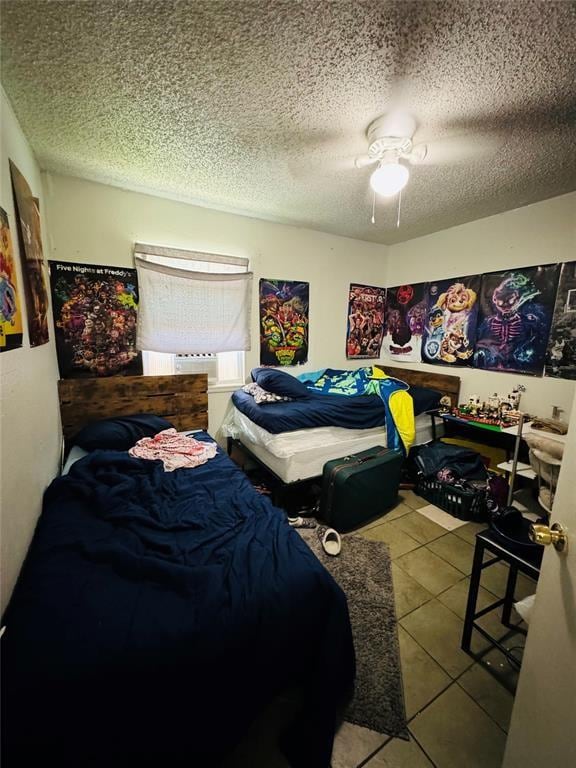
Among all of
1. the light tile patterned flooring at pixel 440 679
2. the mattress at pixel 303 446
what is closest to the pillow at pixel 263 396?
the mattress at pixel 303 446

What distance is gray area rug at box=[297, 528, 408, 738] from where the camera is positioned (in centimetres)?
116

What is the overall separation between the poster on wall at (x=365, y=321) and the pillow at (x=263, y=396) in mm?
1446

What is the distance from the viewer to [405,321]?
11.8 feet

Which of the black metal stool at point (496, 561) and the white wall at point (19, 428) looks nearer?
the white wall at point (19, 428)

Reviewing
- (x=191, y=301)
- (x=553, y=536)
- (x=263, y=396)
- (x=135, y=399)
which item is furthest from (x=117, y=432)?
(x=553, y=536)

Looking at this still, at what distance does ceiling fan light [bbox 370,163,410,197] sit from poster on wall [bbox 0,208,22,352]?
180 centimetres

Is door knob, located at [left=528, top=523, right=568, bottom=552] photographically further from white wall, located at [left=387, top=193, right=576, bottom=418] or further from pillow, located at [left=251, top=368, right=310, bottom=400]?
white wall, located at [left=387, top=193, right=576, bottom=418]

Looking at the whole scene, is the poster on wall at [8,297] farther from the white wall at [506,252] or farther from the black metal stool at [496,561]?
the white wall at [506,252]

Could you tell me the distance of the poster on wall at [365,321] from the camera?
3678 millimetres

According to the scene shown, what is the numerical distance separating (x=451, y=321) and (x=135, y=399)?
3222 mm

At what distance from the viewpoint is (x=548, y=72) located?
1178 millimetres

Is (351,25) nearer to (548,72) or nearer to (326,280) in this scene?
(548,72)

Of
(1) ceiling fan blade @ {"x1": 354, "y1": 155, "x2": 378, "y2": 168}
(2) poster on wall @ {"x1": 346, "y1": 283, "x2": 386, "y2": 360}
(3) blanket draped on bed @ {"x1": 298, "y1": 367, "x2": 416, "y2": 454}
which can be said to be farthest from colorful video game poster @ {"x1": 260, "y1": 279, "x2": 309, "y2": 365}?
(1) ceiling fan blade @ {"x1": 354, "y1": 155, "x2": 378, "y2": 168}

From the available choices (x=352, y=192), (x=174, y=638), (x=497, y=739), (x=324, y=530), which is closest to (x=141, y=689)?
(x=174, y=638)
